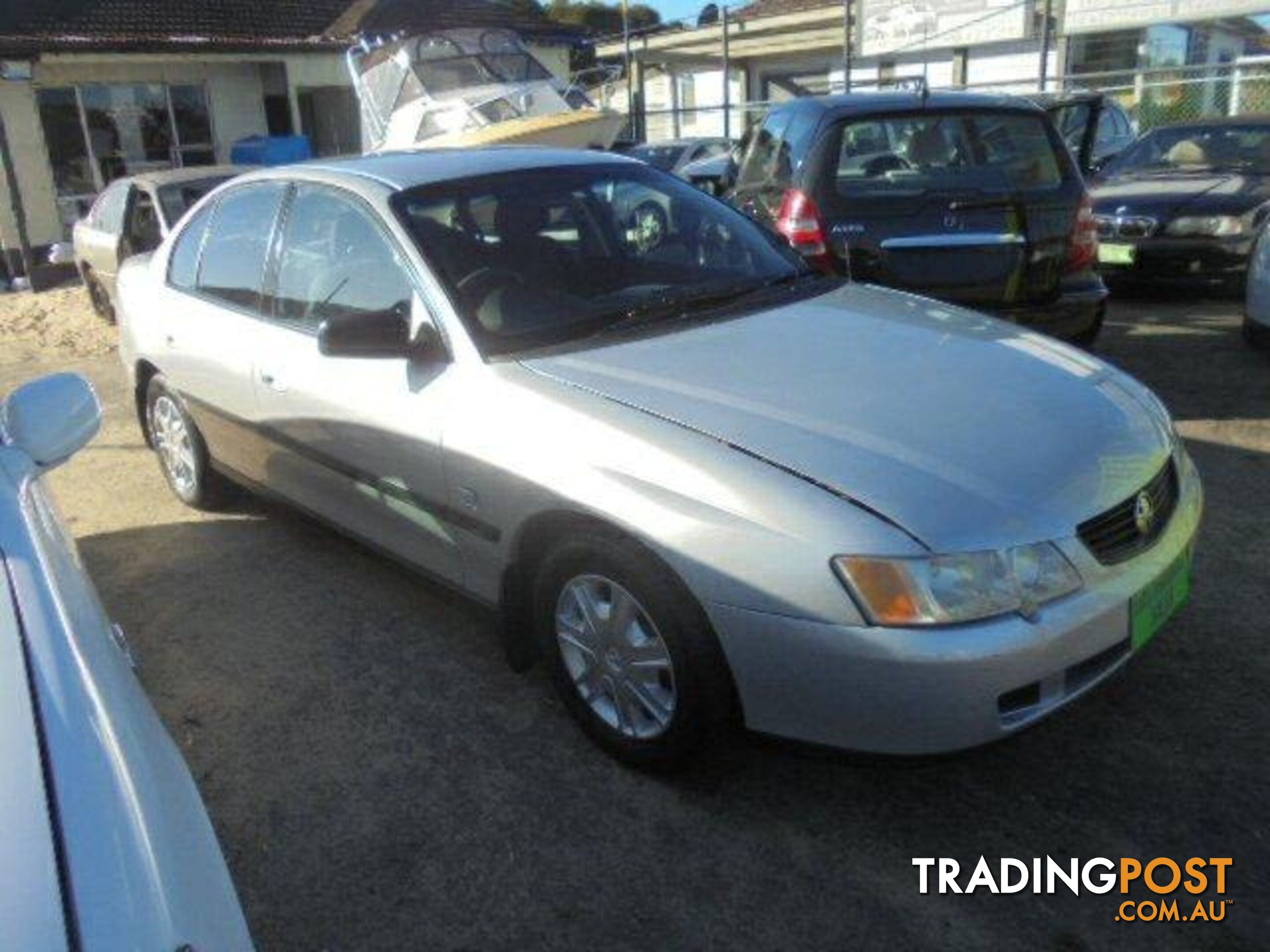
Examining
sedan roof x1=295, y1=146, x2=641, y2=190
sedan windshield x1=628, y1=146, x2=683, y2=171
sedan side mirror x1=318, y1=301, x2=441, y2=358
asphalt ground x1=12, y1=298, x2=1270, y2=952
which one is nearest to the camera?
asphalt ground x1=12, y1=298, x2=1270, y2=952

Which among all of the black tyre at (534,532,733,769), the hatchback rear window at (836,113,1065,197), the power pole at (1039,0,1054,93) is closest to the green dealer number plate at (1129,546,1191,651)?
the black tyre at (534,532,733,769)

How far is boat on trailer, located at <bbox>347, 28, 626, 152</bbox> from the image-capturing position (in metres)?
12.7

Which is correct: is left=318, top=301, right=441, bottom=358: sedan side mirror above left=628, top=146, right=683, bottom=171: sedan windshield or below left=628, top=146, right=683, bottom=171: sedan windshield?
above

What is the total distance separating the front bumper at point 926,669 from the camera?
7.63 ft

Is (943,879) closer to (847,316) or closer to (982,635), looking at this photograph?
(982,635)

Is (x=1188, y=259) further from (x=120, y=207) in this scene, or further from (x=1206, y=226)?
(x=120, y=207)

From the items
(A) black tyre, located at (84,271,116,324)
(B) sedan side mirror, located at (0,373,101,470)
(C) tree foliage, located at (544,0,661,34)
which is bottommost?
(A) black tyre, located at (84,271,116,324)

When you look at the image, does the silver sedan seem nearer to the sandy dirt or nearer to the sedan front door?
the sedan front door

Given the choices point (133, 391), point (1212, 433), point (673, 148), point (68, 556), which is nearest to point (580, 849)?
point (68, 556)

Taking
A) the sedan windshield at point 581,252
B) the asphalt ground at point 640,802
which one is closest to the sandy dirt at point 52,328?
the asphalt ground at point 640,802

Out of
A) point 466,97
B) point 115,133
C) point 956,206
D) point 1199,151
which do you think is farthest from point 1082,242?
point 115,133

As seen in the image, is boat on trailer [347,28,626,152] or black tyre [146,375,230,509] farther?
boat on trailer [347,28,626,152]

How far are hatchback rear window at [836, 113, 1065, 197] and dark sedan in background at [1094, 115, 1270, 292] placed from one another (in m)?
2.28

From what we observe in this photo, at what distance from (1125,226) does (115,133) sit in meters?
14.6
